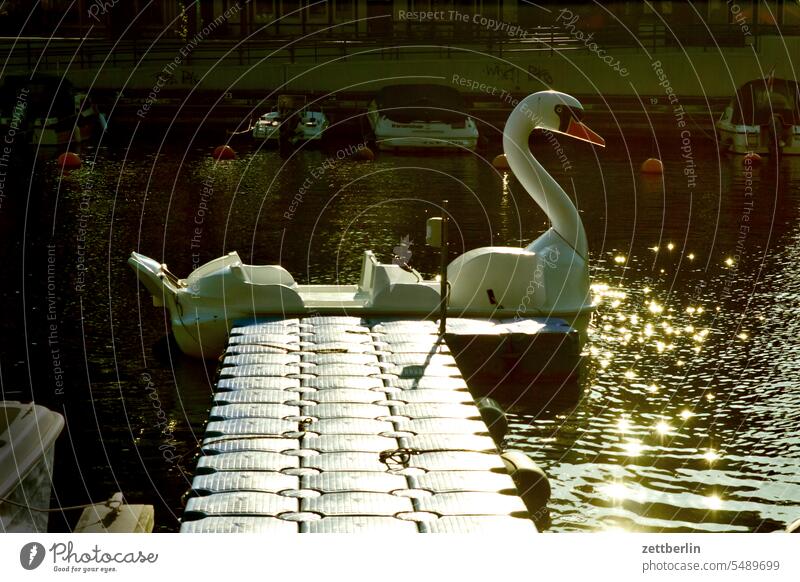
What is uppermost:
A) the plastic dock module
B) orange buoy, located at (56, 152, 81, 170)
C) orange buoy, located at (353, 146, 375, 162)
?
the plastic dock module

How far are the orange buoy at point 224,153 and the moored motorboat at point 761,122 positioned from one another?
16.3m

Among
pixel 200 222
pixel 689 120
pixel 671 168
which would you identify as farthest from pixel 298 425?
pixel 689 120

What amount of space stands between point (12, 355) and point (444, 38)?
42.5m

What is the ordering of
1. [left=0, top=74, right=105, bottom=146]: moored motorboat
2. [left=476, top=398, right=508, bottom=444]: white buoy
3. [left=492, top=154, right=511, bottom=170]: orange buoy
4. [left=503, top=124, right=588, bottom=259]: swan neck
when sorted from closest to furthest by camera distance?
[left=476, top=398, right=508, bottom=444]: white buoy, [left=503, top=124, right=588, bottom=259]: swan neck, [left=492, top=154, right=511, bottom=170]: orange buoy, [left=0, top=74, right=105, bottom=146]: moored motorboat

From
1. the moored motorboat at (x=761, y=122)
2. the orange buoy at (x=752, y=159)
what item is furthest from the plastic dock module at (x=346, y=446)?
the moored motorboat at (x=761, y=122)

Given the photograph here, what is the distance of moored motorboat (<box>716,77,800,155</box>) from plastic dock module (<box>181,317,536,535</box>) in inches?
1200

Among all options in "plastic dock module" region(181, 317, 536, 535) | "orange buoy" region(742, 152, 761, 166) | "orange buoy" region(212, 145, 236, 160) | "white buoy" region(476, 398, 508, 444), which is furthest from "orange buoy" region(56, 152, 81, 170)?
"white buoy" region(476, 398, 508, 444)

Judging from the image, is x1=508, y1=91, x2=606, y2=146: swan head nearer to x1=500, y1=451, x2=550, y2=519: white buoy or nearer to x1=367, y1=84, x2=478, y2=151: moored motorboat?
x1=500, y1=451, x2=550, y2=519: white buoy

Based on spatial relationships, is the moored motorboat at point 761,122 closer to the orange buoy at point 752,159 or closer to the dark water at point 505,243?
the orange buoy at point 752,159

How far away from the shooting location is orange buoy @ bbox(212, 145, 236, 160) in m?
44.2

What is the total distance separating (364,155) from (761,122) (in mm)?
13110

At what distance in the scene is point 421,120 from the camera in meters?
47.2

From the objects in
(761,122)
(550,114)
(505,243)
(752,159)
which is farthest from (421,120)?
(550,114)

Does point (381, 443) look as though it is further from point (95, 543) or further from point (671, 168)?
point (671, 168)
